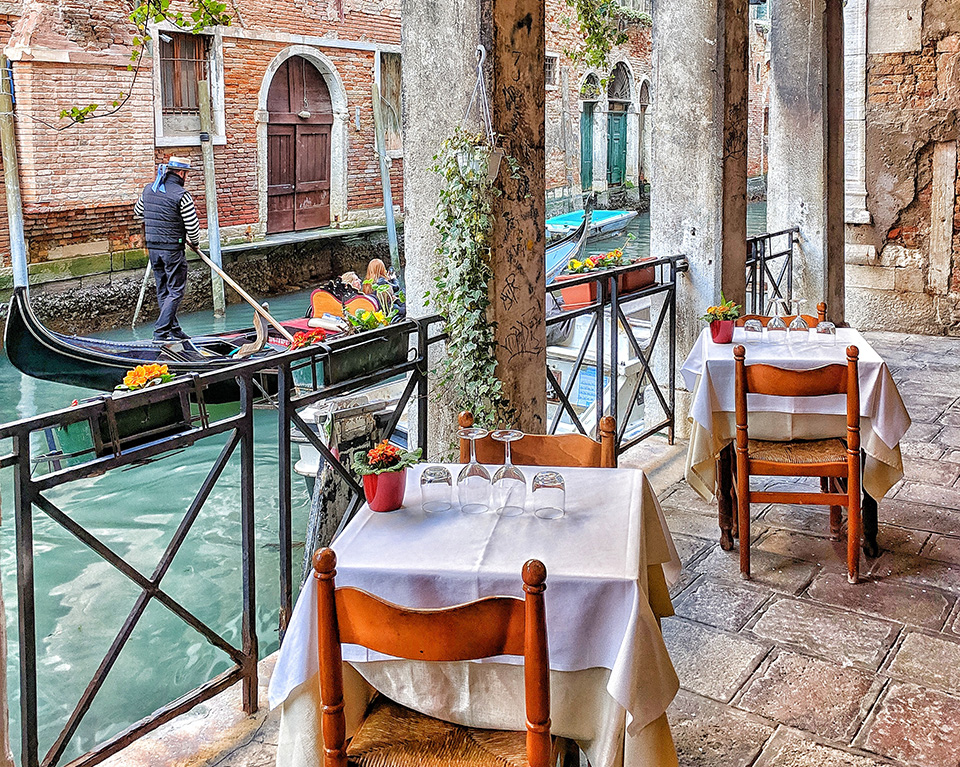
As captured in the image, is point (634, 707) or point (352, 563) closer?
point (634, 707)

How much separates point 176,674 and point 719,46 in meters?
3.88

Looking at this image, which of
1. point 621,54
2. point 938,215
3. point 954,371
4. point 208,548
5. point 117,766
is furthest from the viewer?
point 621,54

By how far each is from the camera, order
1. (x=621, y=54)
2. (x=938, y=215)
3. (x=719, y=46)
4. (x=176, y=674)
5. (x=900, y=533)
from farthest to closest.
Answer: (x=621, y=54) → (x=938, y=215) → (x=719, y=46) → (x=176, y=674) → (x=900, y=533)

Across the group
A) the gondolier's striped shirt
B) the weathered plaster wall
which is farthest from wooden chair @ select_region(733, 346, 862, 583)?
the gondolier's striped shirt

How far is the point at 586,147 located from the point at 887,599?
1976cm

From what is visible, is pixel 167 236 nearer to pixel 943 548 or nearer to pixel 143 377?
pixel 143 377

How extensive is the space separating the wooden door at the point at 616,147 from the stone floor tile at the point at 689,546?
→ 19.4 metres

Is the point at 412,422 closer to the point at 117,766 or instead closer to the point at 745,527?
the point at 745,527

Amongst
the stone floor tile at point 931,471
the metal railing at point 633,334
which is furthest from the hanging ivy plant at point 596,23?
the stone floor tile at point 931,471

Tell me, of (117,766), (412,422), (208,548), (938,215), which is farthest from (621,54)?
(117,766)

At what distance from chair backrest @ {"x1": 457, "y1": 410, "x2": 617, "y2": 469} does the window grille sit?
11.3m

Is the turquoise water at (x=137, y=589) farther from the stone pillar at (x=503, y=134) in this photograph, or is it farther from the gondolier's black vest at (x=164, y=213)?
the gondolier's black vest at (x=164, y=213)

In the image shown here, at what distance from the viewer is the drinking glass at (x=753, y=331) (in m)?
3.96

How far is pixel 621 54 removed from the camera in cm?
2138
